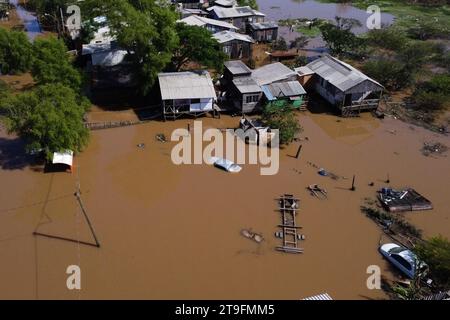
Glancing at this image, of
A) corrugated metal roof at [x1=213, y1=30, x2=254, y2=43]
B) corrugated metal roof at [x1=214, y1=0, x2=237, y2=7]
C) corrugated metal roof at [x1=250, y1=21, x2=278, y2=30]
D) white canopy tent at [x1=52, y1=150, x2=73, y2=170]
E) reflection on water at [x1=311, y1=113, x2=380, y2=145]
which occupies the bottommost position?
reflection on water at [x1=311, y1=113, x2=380, y2=145]

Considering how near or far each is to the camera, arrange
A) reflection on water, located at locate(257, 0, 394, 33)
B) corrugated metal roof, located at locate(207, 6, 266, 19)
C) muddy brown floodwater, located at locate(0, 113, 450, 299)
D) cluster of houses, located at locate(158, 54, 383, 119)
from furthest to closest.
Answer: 1. reflection on water, located at locate(257, 0, 394, 33)
2. corrugated metal roof, located at locate(207, 6, 266, 19)
3. cluster of houses, located at locate(158, 54, 383, 119)
4. muddy brown floodwater, located at locate(0, 113, 450, 299)

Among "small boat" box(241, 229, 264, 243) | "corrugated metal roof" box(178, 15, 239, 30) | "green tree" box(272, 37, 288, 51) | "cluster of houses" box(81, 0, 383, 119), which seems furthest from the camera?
"green tree" box(272, 37, 288, 51)

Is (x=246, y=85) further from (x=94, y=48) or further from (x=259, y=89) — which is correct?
(x=94, y=48)

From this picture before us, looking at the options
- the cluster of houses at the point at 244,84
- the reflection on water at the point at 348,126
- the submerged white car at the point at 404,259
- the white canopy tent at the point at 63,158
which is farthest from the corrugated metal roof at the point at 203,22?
the submerged white car at the point at 404,259

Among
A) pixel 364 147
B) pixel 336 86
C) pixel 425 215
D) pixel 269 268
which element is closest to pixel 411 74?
pixel 336 86

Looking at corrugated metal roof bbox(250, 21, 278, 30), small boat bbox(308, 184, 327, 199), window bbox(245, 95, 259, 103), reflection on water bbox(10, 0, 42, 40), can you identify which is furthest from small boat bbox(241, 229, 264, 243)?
reflection on water bbox(10, 0, 42, 40)

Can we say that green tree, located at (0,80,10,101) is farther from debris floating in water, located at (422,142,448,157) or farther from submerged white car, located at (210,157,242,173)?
debris floating in water, located at (422,142,448,157)
